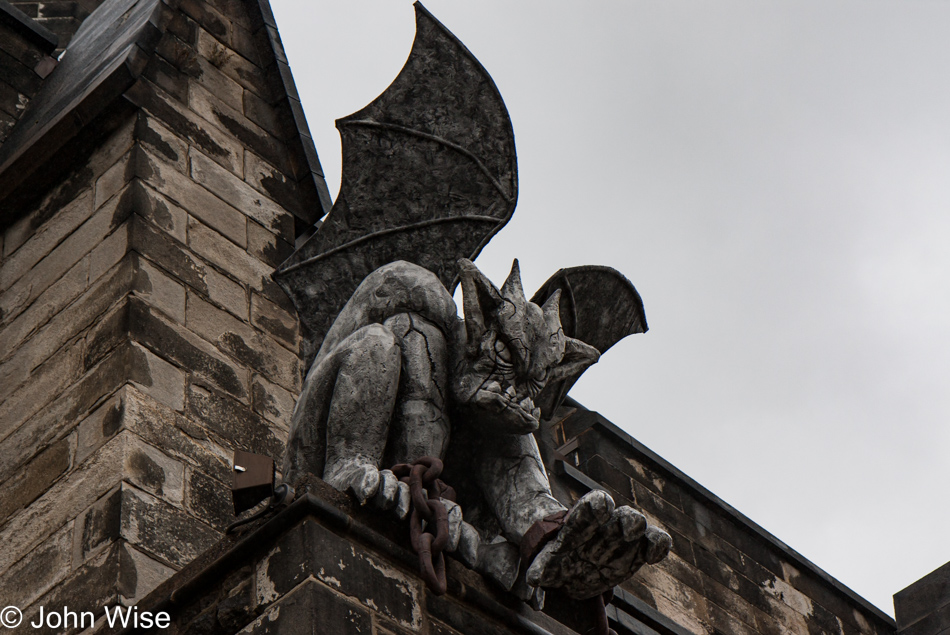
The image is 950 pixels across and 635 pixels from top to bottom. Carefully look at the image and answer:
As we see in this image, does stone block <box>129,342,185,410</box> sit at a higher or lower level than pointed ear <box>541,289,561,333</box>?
higher

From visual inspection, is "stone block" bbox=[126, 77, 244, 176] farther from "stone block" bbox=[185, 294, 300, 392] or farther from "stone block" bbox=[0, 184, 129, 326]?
"stone block" bbox=[185, 294, 300, 392]

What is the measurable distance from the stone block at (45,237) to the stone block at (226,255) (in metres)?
0.41

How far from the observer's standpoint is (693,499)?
8508 millimetres

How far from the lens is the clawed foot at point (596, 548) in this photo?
3.39m

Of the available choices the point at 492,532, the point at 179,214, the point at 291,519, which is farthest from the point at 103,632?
the point at 179,214

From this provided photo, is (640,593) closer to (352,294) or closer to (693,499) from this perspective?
(693,499)

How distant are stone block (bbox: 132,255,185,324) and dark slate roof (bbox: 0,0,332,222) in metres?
0.95

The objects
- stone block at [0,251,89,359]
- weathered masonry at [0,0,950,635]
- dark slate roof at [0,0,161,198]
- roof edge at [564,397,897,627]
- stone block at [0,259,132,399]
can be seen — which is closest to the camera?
weathered masonry at [0,0,950,635]

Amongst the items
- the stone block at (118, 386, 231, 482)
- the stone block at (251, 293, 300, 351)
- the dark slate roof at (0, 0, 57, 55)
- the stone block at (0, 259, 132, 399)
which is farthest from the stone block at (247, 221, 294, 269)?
the dark slate roof at (0, 0, 57, 55)

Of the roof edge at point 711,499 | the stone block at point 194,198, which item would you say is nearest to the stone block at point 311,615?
the stone block at point 194,198

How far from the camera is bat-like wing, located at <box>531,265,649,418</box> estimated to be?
14.4 ft

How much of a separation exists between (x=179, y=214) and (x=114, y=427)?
122cm

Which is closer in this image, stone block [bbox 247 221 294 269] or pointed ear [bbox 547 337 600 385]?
pointed ear [bbox 547 337 600 385]

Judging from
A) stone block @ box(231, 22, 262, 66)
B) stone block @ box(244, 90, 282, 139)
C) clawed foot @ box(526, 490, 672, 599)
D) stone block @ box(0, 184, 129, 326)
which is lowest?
clawed foot @ box(526, 490, 672, 599)
